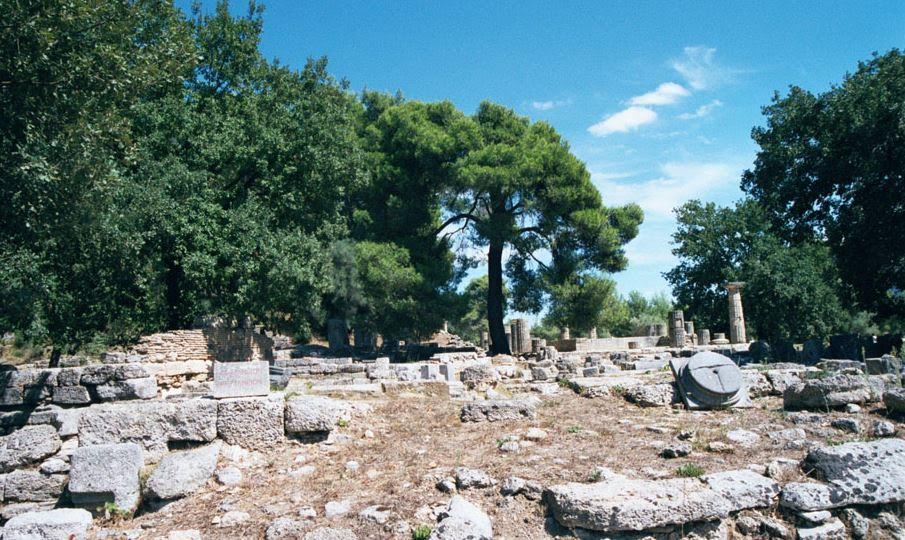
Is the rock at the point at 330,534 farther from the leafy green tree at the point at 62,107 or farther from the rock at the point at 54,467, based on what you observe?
the leafy green tree at the point at 62,107

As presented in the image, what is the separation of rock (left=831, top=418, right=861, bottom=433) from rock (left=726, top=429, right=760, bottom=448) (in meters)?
1.07

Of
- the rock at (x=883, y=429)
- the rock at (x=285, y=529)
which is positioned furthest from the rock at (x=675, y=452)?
the rock at (x=285, y=529)

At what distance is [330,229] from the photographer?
2127 centimetres

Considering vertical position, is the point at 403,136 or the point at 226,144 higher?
the point at 403,136

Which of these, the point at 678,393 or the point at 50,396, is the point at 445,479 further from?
the point at 50,396

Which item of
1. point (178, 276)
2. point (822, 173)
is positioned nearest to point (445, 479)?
point (178, 276)

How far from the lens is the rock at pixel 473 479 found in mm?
6004

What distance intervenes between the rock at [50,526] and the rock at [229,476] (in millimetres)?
1211

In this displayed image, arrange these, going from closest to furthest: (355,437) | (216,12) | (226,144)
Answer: (355,437)
(226,144)
(216,12)

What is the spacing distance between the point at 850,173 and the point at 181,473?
71.7 feet

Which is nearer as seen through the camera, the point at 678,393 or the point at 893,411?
the point at 893,411

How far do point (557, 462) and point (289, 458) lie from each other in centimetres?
300

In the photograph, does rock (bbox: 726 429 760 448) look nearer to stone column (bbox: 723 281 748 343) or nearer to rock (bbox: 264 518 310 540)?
rock (bbox: 264 518 310 540)

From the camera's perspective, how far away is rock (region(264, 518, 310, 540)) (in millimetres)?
5461
